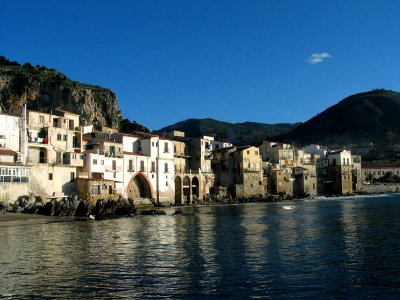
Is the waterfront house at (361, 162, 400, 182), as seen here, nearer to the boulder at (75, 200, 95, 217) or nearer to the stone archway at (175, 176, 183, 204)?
the stone archway at (175, 176, 183, 204)

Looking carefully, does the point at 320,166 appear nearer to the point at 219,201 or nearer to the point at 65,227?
the point at 219,201

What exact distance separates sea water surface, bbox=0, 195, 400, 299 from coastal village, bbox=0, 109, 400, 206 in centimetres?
2637

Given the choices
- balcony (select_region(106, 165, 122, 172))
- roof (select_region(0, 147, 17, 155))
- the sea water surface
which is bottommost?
the sea water surface

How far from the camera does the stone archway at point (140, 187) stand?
82.2 meters

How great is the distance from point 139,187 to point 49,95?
46142 mm

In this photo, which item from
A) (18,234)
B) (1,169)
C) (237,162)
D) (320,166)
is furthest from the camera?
(320,166)

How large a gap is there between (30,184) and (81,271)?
44103 millimetres

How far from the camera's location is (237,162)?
108125mm

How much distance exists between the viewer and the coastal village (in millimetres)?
64938

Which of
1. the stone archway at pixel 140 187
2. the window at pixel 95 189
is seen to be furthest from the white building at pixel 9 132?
the stone archway at pixel 140 187

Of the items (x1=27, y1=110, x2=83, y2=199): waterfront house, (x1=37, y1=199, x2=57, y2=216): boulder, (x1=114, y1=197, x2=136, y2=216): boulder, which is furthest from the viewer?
(x1=114, y1=197, x2=136, y2=216): boulder

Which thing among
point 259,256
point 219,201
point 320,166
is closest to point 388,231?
point 259,256

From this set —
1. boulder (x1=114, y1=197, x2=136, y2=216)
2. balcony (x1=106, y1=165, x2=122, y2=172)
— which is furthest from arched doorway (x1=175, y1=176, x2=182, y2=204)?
boulder (x1=114, y1=197, x2=136, y2=216)

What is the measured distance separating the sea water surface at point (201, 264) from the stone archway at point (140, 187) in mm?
41380
